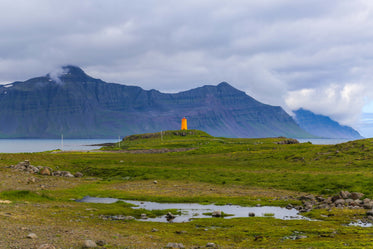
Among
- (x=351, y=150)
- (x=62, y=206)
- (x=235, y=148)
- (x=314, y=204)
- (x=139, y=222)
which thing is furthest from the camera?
(x=235, y=148)

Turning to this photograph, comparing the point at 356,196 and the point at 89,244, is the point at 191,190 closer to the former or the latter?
the point at 356,196

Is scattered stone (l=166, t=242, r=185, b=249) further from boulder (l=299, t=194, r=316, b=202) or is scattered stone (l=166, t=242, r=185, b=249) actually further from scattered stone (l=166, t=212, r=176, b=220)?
boulder (l=299, t=194, r=316, b=202)

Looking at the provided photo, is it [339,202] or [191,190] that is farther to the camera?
[191,190]

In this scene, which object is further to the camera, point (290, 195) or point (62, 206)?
point (290, 195)

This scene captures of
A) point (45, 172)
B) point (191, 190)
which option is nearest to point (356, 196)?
point (191, 190)

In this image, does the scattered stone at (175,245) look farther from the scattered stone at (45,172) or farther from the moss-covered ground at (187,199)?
the scattered stone at (45,172)

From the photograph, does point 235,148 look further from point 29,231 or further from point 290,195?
point 29,231

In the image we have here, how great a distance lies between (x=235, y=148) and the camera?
13338 cm

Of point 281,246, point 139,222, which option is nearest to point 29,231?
point 139,222

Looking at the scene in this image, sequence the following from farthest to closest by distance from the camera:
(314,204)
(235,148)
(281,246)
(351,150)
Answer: (235,148)
(351,150)
(314,204)
(281,246)

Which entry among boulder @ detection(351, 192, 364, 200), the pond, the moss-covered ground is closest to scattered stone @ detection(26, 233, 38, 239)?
the moss-covered ground

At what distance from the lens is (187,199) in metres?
45.4

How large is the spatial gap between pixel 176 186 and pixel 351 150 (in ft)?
149

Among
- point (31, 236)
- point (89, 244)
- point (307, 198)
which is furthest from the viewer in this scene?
point (307, 198)
